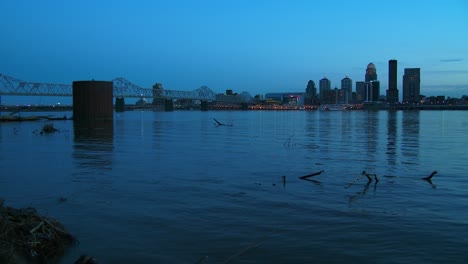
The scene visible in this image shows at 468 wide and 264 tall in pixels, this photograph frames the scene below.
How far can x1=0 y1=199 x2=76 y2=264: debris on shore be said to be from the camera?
717 cm

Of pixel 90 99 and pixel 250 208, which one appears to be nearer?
pixel 250 208

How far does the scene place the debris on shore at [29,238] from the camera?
23.5ft

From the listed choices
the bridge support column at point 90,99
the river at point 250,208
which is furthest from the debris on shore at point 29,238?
the bridge support column at point 90,99

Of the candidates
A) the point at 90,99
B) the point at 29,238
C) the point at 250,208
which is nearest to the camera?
the point at 29,238

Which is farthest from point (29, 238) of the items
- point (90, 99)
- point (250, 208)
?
point (90, 99)

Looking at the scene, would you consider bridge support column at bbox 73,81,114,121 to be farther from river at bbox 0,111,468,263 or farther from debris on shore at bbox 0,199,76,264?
debris on shore at bbox 0,199,76,264

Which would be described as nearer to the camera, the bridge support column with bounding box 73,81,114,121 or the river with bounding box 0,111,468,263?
the river with bounding box 0,111,468,263

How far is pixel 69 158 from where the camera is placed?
2423 centimetres

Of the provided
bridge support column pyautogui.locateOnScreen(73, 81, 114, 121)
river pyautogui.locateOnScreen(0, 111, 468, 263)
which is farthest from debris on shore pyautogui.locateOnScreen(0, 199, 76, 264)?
bridge support column pyautogui.locateOnScreen(73, 81, 114, 121)

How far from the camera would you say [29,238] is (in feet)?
25.5

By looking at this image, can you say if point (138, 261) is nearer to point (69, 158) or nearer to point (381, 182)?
point (381, 182)

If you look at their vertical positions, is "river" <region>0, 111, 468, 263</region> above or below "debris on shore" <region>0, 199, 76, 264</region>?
below

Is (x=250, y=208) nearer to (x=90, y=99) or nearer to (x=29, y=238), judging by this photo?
(x=29, y=238)

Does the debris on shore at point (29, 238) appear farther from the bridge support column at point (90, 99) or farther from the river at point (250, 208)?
the bridge support column at point (90, 99)
